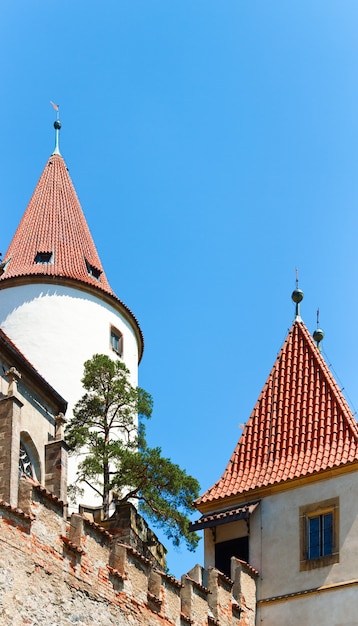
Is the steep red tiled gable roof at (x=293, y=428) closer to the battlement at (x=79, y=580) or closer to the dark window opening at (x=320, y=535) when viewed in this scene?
the dark window opening at (x=320, y=535)

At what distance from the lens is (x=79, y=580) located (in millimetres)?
21094

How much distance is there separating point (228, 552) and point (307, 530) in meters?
1.86

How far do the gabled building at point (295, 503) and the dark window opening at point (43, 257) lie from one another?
20.5 meters

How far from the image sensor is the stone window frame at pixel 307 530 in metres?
25.0

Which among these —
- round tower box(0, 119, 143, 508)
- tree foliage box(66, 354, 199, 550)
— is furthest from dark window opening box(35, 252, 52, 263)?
tree foliage box(66, 354, 199, 550)

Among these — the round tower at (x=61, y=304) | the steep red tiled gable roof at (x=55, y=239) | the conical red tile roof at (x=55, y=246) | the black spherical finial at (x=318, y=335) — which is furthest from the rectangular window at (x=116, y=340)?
the black spherical finial at (x=318, y=335)

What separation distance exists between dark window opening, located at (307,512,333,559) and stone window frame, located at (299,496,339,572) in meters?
0.06

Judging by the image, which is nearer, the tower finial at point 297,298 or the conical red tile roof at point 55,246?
the tower finial at point 297,298

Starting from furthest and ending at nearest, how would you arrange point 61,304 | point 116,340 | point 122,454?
point 116,340
point 61,304
point 122,454

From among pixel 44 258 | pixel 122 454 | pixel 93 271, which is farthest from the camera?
pixel 93 271

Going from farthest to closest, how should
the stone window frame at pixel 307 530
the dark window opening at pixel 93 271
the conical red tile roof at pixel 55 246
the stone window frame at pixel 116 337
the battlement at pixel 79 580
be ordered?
the dark window opening at pixel 93 271 < the stone window frame at pixel 116 337 < the conical red tile roof at pixel 55 246 < the stone window frame at pixel 307 530 < the battlement at pixel 79 580

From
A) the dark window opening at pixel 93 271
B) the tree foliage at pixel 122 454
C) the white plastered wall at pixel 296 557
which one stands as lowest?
the white plastered wall at pixel 296 557

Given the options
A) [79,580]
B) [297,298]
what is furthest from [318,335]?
[79,580]

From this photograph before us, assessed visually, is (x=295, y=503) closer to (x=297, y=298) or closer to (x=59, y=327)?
(x=297, y=298)
